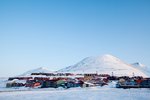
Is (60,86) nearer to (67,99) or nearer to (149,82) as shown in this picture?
(149,82)

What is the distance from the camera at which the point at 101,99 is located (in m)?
44.2

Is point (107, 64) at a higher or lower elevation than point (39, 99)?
higher

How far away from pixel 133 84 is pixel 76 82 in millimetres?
15682

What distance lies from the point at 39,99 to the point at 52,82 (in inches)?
1340

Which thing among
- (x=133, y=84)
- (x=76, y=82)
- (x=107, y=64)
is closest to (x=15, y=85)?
(x=76, y=82)

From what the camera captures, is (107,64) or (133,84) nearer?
(133,84)

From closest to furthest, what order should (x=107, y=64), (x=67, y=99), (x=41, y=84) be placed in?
1. (x=67, y=99)
2. (x=41, y=84)
3. (x=107, y=64)

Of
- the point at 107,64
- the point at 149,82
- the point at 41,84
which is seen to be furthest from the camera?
the point at 107,64

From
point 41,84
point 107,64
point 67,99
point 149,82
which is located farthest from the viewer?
point 107,64

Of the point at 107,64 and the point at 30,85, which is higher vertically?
the point at 107,64

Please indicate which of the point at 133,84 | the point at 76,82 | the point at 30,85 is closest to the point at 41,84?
the point at 30,85

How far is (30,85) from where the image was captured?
8088cm

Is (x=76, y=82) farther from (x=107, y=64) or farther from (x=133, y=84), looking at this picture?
(x=107, y=64)

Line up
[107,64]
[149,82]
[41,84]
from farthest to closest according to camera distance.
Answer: [107,64] → [41,84] → [149,82]
